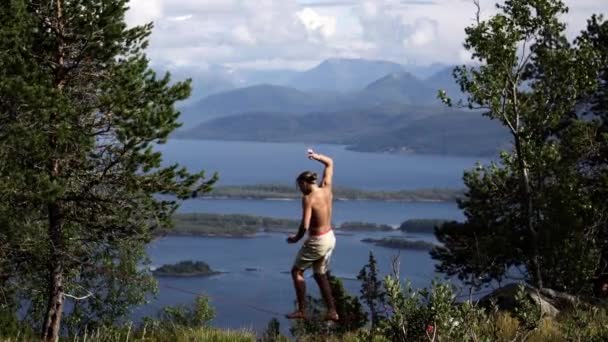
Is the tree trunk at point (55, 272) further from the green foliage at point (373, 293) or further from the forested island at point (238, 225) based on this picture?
the forested island at point (238, 225)

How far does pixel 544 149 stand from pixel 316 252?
17570 millimetres

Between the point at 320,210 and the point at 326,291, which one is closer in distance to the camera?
the point at 320,210

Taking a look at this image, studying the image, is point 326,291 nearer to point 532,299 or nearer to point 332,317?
point 332,317

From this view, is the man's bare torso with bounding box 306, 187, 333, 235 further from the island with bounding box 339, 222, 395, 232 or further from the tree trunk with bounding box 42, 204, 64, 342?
the island with bounding box 339, 222, 395, 232

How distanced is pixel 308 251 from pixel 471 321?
3.81 m

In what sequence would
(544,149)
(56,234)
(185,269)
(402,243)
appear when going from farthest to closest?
(402,243), (185,269), (544,149), (56,234)

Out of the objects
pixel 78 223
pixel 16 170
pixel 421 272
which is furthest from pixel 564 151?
pixel 421 272

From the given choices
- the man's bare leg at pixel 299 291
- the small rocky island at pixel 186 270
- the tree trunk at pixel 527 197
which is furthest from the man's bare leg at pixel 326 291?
the small rocky island at pixel 186 270

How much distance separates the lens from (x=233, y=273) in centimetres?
13600

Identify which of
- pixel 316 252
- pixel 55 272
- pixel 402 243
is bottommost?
pixel 402 243

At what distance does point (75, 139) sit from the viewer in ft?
64.6

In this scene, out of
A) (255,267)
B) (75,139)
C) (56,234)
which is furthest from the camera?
(255,267)

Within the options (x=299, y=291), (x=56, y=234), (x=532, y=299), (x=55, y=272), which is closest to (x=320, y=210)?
(x=299, y=291)

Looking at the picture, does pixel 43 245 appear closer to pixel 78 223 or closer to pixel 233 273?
pixel 78 223
